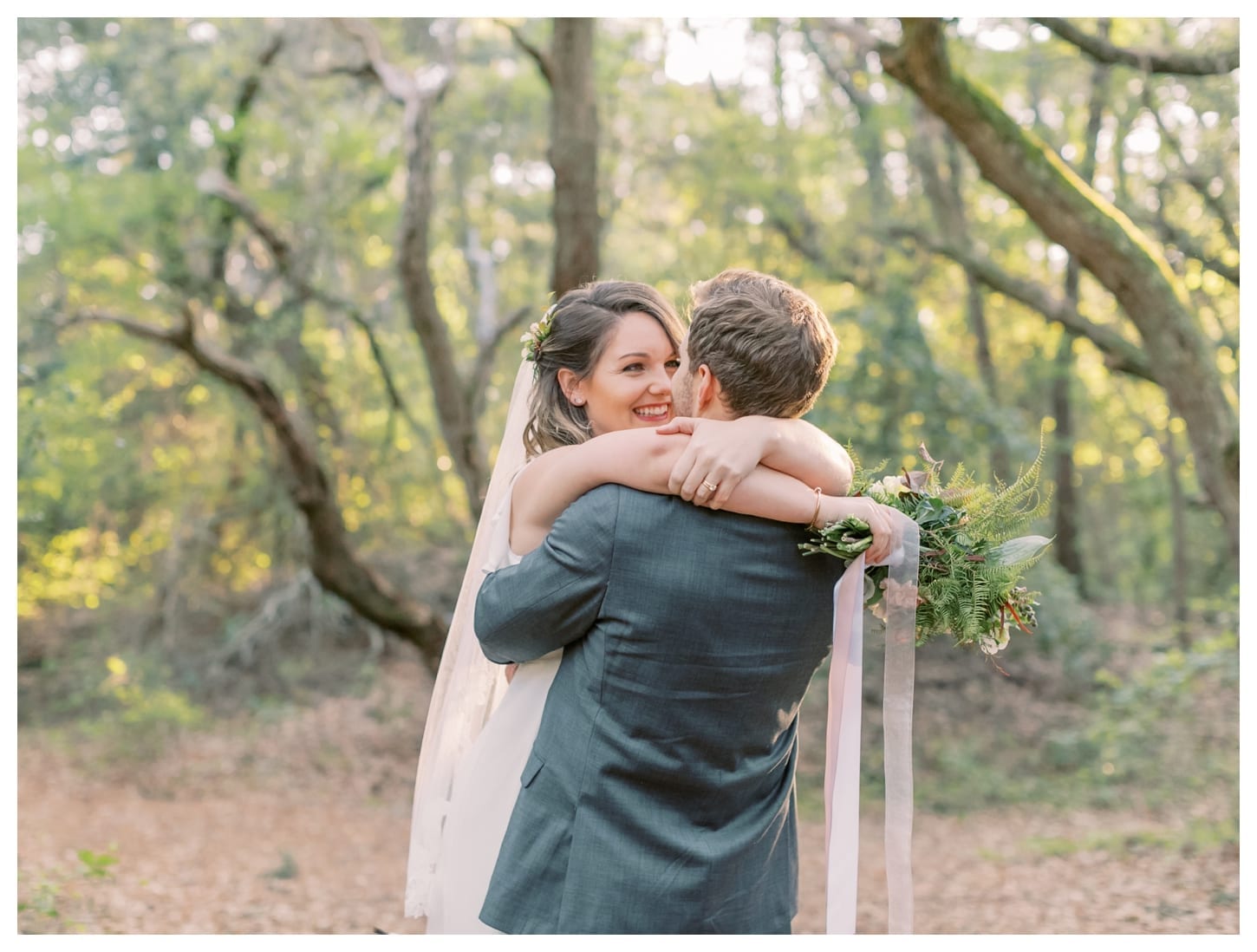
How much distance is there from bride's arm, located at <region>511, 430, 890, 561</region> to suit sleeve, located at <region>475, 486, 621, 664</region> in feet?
0.16

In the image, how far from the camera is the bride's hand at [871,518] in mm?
1825

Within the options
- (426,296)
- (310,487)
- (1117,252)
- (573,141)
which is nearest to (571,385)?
(1117,252)

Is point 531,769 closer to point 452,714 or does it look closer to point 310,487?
point 452,714

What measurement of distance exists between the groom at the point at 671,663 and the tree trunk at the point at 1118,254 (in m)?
3.40

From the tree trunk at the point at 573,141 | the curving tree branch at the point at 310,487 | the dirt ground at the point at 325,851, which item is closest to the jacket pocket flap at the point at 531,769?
the dirt ground at the point at 325,851

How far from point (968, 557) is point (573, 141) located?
5417 millimetres

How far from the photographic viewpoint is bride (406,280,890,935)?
5.88ft

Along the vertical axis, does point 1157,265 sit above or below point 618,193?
below

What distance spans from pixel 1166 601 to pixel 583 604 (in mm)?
15306

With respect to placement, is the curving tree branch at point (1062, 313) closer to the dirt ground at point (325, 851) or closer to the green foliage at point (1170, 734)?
the green foliage at point (1170, 734)

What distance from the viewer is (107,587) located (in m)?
11.5

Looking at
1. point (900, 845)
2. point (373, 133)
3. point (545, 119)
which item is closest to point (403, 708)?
point (373, 133)

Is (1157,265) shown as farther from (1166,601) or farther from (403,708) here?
(1166,601)

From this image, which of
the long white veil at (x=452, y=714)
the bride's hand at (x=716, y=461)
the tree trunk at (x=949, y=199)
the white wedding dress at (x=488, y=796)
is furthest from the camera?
the tree trunk at (x=949, y=199)
